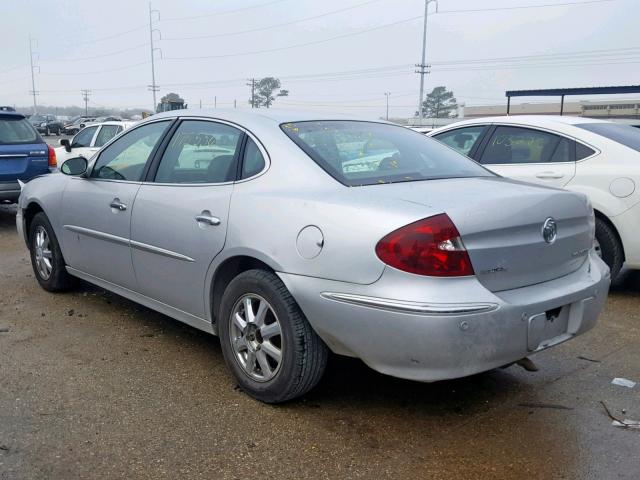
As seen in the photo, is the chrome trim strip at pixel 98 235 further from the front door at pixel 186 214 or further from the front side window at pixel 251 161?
the front side window at pixel 251 161

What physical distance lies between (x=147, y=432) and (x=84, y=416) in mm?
403

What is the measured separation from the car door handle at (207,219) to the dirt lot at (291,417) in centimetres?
94

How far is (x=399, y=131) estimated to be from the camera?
4.26 m

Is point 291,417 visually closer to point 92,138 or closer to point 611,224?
point 611,224

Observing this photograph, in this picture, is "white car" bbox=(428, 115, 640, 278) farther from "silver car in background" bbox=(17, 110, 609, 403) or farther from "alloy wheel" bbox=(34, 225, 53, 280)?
"alloy wheel" bbox=(34, 225, 53, 280)

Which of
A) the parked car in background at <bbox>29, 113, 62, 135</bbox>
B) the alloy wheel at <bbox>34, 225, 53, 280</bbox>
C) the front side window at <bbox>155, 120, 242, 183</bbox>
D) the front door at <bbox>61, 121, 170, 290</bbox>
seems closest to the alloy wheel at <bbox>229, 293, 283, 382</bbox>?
the front side window at <bbox>155, 120, 242, 183</bbox>

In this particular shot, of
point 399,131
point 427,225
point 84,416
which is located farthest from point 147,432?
point 399,131

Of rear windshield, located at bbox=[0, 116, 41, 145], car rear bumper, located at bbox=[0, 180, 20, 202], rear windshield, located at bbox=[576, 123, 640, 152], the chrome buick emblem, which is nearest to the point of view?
the chrome buick emblem

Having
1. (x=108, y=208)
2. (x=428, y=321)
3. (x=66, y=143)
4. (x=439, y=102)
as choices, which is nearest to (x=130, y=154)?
(x=108, y=208)

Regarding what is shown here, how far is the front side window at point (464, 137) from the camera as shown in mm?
6546

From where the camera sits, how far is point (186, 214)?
380 cm

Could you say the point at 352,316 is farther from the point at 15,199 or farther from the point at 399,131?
the point at 15,199

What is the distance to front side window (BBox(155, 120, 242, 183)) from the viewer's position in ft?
12.5

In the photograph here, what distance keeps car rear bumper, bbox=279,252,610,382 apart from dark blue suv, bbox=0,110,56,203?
7.43 metres
